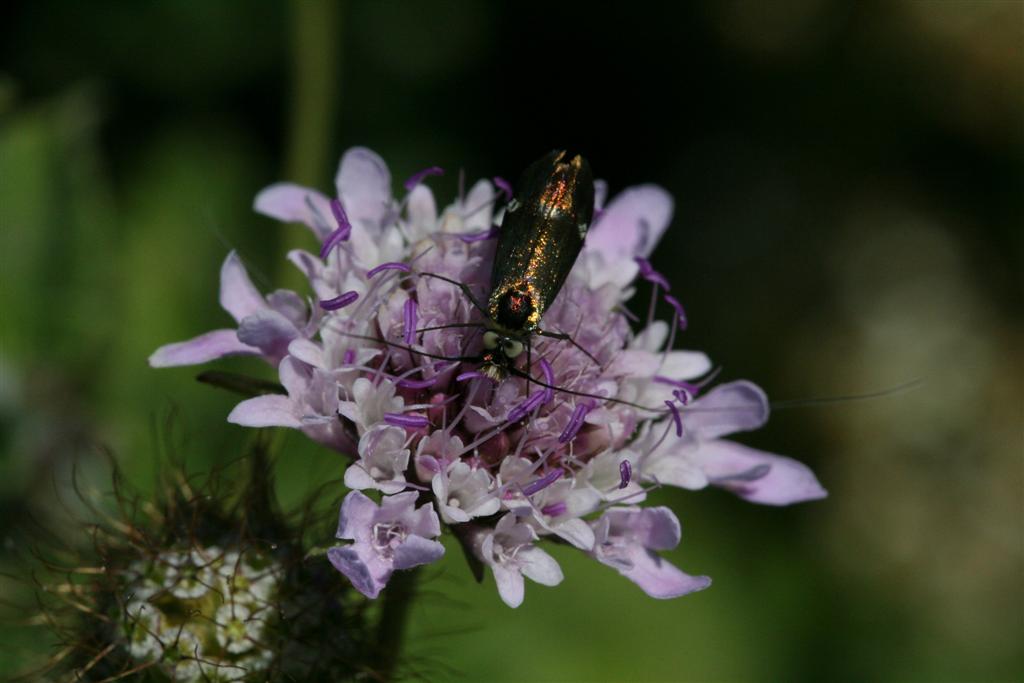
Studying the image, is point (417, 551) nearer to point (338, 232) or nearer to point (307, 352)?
point (307, 352)

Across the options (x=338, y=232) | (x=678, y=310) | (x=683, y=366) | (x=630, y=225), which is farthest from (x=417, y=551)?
(x=630, y=225)

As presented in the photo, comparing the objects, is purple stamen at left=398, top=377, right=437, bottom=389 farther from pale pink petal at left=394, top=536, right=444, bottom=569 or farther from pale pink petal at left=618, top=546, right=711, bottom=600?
pale pink petal at left=618, top=546, right=711, bottom=600

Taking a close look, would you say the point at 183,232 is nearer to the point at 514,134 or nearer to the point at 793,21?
the point at 514,134

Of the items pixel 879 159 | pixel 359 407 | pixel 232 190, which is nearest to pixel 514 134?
pixel 232 190

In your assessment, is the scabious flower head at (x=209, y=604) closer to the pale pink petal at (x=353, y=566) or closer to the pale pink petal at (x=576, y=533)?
the pale pink petal at (x=353, y=566)

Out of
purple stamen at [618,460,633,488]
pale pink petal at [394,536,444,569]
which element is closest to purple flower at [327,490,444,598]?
pale pink petal at [394,536,444,569]

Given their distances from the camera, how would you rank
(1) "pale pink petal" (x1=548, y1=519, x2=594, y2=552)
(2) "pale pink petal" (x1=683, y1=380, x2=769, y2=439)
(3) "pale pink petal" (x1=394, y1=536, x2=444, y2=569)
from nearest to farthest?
1. (3) "pale pink petal" (x1=394, y1=536, x2=444, y2=569)
2. (1) "pale pink petal" (x1=548, y1=519, x2=594, y2=552)
3. (2) "pale pink petal" (x1=683, y1=380, x2=769, y2=439)
